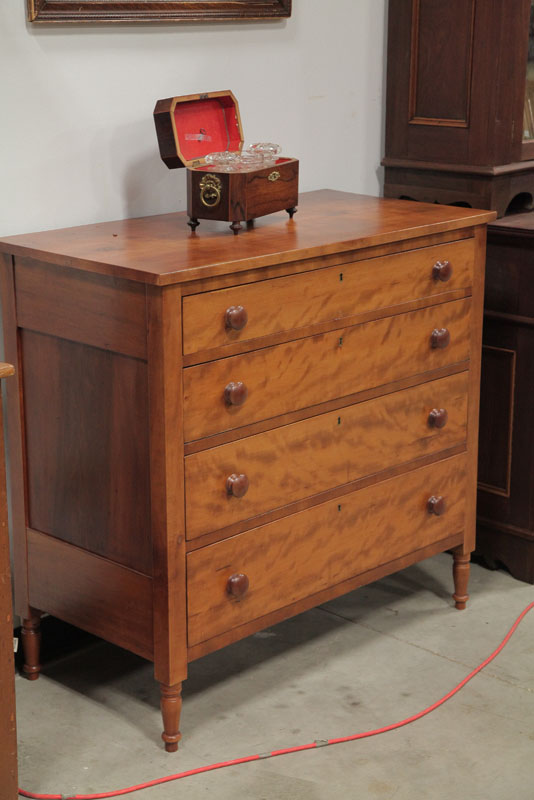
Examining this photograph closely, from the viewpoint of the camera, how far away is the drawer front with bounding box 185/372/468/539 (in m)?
2.53

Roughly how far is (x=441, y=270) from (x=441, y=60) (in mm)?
849

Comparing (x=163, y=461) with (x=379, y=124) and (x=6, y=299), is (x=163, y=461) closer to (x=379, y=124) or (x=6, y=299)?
(x=6, y=299)

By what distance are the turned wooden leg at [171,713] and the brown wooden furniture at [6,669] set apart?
1.39 ft

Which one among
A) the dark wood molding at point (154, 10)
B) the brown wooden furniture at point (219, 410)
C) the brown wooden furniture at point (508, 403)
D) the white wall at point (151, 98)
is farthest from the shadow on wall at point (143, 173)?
the brown wooden furniture at point (508, 403)

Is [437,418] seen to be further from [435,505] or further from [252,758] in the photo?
[252,758]

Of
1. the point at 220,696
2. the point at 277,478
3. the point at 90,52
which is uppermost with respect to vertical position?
the point at 90,52

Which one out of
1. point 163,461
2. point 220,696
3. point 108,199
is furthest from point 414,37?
point 220,696

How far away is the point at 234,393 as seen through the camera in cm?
250

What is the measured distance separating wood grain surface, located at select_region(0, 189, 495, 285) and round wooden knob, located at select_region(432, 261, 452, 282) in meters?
0.09

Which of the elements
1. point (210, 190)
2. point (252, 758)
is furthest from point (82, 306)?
point (252, 758)

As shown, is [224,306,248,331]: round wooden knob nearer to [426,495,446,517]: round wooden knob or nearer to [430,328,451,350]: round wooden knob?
[430,328,451,350]: round wooden knob

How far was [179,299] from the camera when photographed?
2338mm

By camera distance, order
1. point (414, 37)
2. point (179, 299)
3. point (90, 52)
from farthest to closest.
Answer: point (414, 37)
point (90, 52)
point (179, 299)

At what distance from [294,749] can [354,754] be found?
0.14 m
